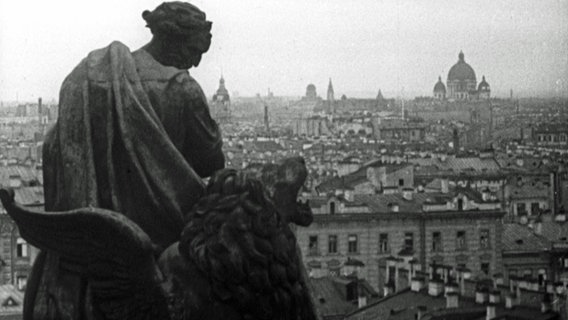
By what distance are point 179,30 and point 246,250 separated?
2.34 feet

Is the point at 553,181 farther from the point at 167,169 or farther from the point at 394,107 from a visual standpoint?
the point at 167,169

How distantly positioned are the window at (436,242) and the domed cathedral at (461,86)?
34.5 meters

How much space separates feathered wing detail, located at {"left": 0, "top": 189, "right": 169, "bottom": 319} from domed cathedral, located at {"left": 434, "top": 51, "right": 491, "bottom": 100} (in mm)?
73414

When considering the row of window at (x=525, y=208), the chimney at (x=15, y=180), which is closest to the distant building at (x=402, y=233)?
the row of window at (x=525, y=208)

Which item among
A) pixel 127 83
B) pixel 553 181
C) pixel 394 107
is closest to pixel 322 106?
pixel 394 107

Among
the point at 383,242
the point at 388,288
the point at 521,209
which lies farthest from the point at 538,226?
the point at 388,288

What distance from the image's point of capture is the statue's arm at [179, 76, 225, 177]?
12.6 ft

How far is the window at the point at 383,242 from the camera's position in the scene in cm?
4156

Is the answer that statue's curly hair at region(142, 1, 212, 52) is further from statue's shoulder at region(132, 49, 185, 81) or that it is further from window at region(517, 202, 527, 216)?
window at region(517, 202, 527, 216)

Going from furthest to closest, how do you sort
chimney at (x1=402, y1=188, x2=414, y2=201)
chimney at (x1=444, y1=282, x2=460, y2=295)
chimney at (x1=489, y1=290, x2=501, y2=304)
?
chimney at (x1=402, y1=188, x2=414, y2=201) → chimney at (x1=444, y1=282, x2=460, y2=295) → chimney at (x1=489, y1=290, x2=501, y2=304)

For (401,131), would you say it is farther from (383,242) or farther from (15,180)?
(15,180)

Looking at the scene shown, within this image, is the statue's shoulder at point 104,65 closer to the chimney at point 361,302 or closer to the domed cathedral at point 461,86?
the chimney at point 361,302

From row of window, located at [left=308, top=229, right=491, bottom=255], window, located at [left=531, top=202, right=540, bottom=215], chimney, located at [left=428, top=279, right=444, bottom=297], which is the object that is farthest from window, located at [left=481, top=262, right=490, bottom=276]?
chimney, located at [left=428, top=279, right=444, bottom=297]

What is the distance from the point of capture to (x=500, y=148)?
79375mm
